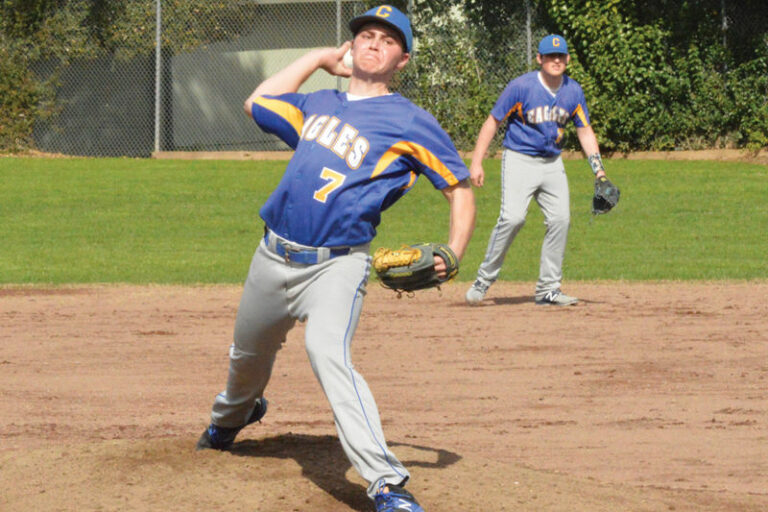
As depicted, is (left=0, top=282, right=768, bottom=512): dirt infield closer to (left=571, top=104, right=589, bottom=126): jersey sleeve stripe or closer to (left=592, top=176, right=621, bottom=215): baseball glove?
(left=592, top=176, right=621, bottom=215): baseball glove

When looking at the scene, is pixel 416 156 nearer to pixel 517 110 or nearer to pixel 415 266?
pixel 415 266

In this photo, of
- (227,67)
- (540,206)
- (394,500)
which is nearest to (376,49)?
(394,500)

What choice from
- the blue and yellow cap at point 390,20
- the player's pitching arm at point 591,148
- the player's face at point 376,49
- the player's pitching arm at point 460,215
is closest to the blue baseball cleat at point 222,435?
the player's pitching arm at point 460,215

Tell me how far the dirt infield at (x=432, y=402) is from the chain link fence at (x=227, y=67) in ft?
36.7

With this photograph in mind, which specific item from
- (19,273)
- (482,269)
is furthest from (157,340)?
(19,273)

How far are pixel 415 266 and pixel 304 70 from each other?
1.04 meters

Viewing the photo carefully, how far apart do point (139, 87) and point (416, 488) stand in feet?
65.1

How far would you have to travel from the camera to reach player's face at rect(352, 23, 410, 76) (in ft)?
16.2

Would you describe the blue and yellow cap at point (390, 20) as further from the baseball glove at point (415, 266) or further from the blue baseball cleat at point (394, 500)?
the blue baseball cleat at point (394, 500)

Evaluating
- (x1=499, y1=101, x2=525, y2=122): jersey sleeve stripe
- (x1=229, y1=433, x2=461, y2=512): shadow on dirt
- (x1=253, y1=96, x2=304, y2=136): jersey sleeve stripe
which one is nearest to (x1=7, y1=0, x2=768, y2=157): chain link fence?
(x1=499, y1=101, x2=525, y2=122): jersey sleeve stripe

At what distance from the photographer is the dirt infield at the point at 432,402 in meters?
5.10

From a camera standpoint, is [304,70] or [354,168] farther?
[304,70]

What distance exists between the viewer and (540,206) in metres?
10.7

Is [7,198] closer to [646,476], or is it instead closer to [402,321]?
[402,321]
